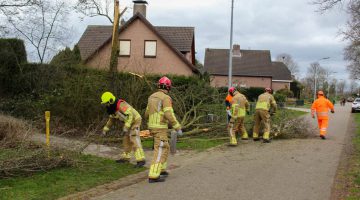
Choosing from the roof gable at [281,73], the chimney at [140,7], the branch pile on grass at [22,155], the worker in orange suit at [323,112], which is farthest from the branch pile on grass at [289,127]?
the roof gable at [281,73]

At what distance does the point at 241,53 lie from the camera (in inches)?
2381

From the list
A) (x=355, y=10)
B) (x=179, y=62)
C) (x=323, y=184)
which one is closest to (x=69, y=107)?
(x=323, y=184)

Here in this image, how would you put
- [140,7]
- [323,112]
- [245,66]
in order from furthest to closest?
[245,66] → [140,7] → [323,112]

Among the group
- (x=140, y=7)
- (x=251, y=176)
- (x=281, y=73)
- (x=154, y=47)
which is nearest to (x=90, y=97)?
(x=251, y=176)

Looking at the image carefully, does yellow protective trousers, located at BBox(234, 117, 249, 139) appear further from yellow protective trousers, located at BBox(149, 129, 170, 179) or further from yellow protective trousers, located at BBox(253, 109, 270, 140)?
yellow protective trousers, located at BBox(149, 129, 170, 179)

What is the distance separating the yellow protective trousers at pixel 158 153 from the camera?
7.37 meters

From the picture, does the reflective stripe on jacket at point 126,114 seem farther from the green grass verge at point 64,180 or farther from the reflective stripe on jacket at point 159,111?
the green grass verge at point 64,180

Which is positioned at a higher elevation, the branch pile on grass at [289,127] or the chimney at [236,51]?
the chimney at [236,51]

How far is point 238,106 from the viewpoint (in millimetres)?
12773

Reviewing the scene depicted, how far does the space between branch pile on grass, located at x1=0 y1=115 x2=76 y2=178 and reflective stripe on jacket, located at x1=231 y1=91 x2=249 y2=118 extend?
5705 millimetres

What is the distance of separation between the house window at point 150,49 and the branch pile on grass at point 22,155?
22.0 metres

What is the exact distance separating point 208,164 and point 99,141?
11.8ft

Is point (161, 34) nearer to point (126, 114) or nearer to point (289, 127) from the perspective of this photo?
point (289, 127)

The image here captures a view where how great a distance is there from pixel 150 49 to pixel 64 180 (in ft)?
80.2
